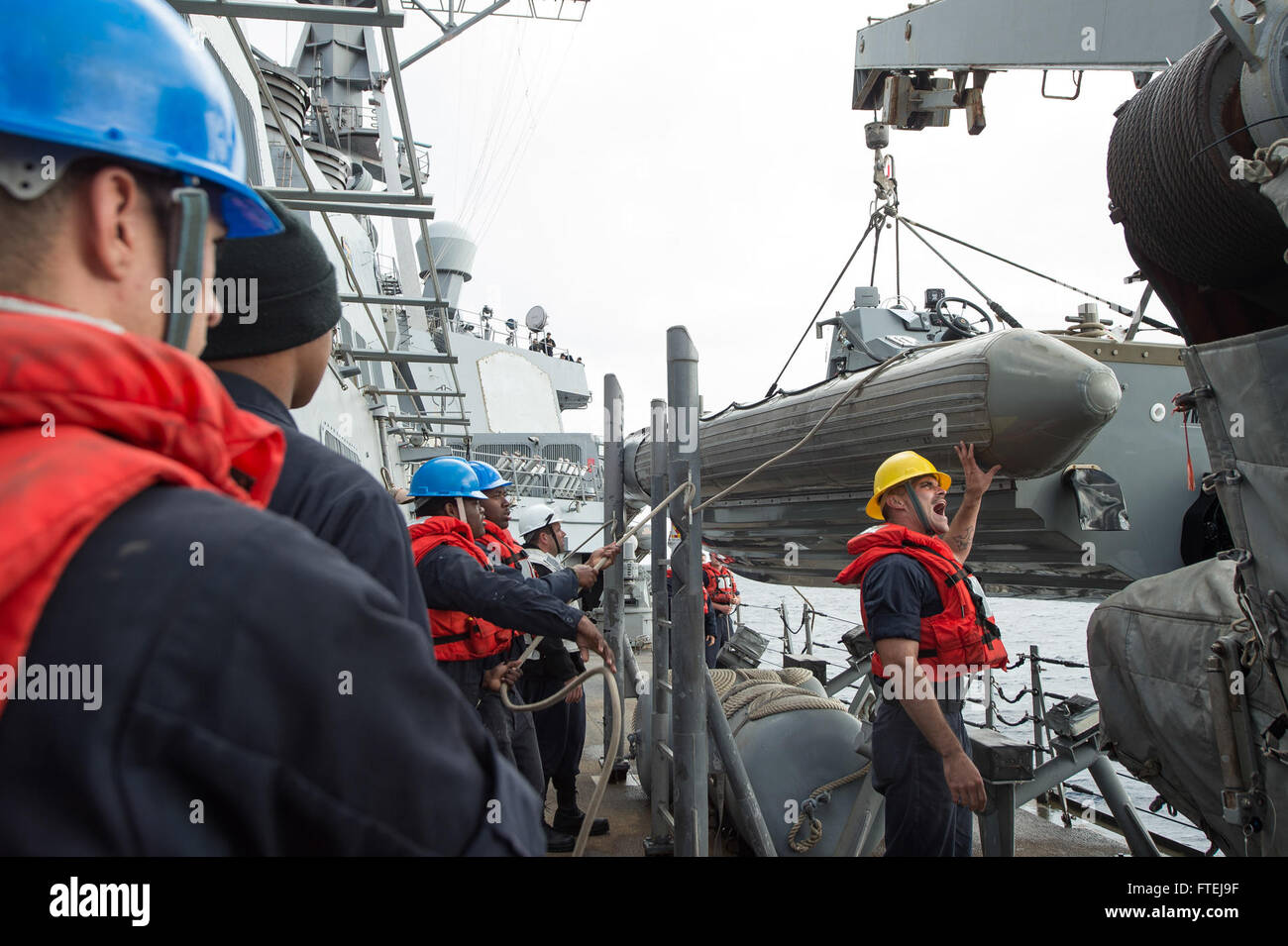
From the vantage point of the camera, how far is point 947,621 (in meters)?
2.99

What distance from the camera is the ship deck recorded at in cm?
482

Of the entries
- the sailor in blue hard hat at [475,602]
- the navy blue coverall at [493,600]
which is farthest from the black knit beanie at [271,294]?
the navy blue coverall at [493,600]

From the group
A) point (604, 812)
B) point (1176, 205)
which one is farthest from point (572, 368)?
point (1176, 205)

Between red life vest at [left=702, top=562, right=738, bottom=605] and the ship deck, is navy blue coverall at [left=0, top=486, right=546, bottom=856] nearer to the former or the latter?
the ship deck

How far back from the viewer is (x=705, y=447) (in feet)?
22.3

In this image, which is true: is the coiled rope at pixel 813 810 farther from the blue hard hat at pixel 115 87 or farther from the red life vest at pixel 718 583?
the red life vest at pixel 718 583

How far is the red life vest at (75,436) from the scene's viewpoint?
19.8 inches

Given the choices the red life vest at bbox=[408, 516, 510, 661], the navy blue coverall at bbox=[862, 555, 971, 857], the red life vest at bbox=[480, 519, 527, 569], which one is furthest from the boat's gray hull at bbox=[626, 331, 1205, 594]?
the red life vest at bbox=[408, 516, 510, 661]

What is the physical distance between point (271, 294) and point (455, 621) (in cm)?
250

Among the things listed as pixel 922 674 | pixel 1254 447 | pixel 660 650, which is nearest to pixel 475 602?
pixel 660 650

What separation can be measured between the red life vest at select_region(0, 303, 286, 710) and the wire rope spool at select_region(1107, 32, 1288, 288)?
2.39m
